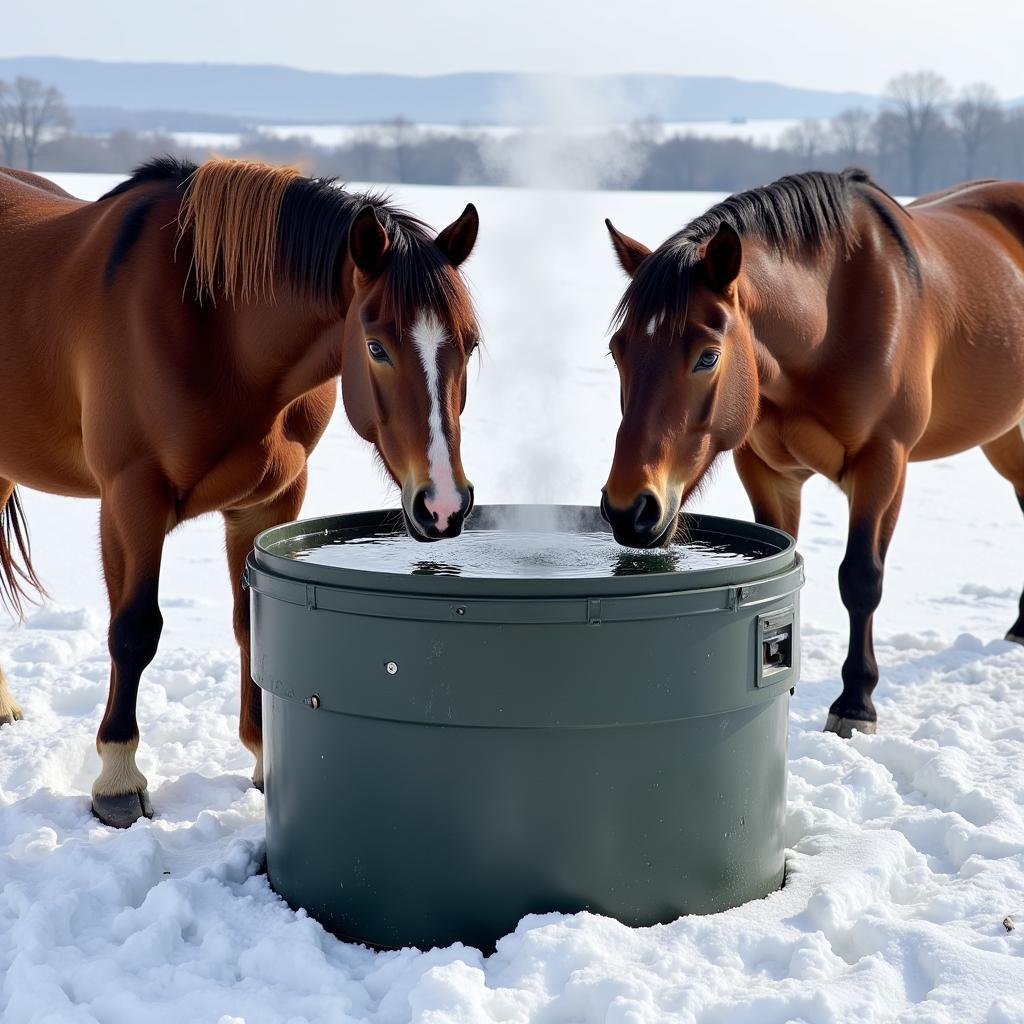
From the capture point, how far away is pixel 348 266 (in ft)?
9.65

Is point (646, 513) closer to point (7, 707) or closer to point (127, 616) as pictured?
point (127, 616)

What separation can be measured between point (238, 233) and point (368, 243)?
48cm

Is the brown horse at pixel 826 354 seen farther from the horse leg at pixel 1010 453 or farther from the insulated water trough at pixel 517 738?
the horse leg at pixel 1010 453

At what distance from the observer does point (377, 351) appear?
2.76 meters

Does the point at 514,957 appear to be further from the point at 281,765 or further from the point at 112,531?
the point at 112,531

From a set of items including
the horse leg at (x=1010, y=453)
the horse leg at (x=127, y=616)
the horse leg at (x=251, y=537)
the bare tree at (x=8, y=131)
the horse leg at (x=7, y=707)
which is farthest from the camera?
the bare tree at (x=8, y=131)

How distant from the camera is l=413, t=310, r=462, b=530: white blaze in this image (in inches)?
103

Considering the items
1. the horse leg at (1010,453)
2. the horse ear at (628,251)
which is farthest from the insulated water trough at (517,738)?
the horse leg at (1010,453)

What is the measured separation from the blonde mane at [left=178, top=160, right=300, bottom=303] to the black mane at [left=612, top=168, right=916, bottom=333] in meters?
0.90

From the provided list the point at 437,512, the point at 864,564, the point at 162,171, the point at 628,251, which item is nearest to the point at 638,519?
the point at 437,512

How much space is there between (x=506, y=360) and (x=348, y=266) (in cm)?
884

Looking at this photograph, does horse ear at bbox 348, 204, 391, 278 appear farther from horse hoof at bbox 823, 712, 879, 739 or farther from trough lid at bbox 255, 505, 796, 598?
horse hoof at bbox 823, 712, 879, 739

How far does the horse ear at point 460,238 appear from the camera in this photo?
2.86m

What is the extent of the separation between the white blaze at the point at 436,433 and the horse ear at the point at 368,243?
201mm
